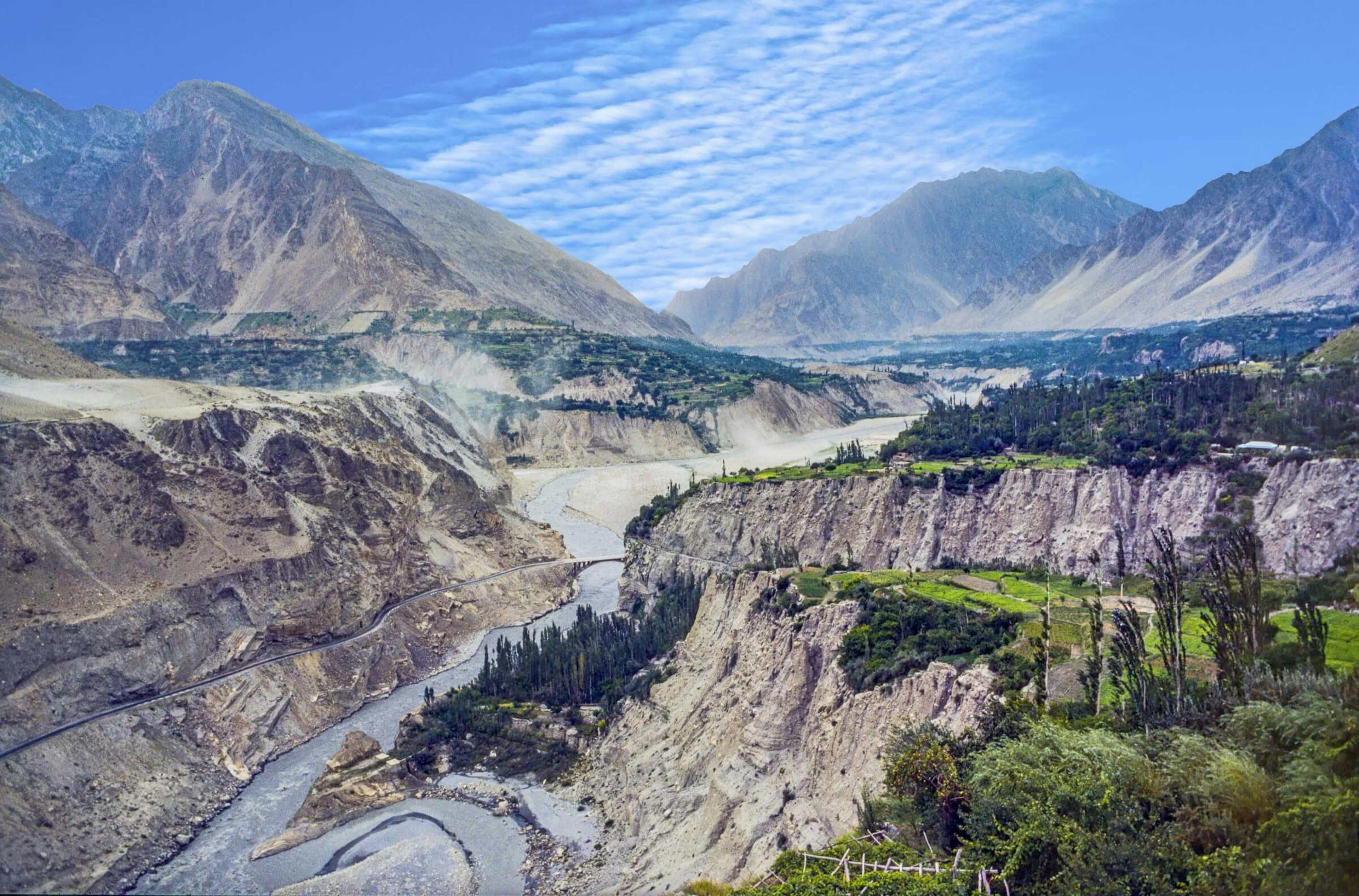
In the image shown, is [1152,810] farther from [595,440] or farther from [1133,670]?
[595,440]

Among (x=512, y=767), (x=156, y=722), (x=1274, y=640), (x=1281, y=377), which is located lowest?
(x=512, y=767)

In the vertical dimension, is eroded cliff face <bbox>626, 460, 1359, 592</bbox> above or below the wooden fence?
above

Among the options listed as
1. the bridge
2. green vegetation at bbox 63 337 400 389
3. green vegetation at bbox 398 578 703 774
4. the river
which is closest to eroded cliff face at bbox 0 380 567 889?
the bridge

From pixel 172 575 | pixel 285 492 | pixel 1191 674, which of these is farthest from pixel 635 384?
pixel 1191 674

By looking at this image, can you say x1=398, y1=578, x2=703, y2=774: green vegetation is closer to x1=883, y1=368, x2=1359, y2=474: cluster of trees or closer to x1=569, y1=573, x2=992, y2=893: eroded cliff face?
x1=569, y1=573, x2=992, y2=893: eroded cliff face

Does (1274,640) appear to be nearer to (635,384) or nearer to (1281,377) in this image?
(1281,377)

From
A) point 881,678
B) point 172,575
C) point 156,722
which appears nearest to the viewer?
point 881,678

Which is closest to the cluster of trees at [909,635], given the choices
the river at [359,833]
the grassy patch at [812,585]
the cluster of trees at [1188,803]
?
the grassy patch at [812,585]
